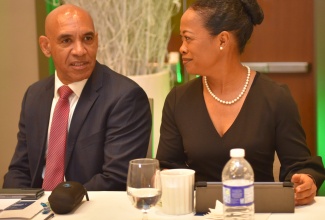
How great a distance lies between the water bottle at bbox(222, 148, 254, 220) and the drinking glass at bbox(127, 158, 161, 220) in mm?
203

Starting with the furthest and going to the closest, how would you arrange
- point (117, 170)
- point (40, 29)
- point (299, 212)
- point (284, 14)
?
point (40, 29) → point (284, 14) → point (117, 170) → point (299, 212)

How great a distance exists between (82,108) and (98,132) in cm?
14

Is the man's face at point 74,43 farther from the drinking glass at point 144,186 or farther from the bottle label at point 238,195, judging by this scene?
the bottle label at point 238,195

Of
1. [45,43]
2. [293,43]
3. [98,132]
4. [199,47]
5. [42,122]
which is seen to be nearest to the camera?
[199,47]

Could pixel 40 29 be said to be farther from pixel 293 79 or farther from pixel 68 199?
pixel 68 199

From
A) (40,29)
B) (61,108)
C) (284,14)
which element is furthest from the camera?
(40,29)

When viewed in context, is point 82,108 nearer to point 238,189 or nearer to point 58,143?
point 58,143

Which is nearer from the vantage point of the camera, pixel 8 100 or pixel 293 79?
pixel 293 79

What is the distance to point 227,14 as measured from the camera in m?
2.54

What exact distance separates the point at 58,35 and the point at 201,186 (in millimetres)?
1237

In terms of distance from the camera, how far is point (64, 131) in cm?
277

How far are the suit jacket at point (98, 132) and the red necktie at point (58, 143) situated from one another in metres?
0.03

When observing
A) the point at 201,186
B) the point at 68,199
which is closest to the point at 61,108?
the point at 68,199

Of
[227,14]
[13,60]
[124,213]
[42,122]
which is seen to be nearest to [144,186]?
[124,213]
